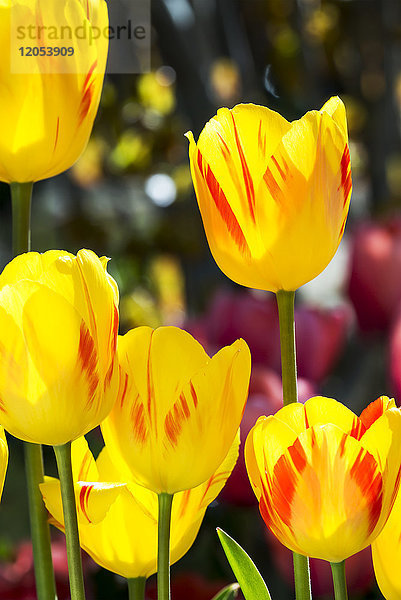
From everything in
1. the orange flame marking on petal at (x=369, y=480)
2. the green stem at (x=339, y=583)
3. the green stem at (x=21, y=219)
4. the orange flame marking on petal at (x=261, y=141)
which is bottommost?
the green stem at (x=339, y=583)

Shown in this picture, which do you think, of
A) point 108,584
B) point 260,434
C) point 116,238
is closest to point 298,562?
point 260,434

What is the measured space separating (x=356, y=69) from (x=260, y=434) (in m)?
1.06

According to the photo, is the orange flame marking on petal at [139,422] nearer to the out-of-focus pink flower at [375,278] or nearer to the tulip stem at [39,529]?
the tulip stem at [39,529]

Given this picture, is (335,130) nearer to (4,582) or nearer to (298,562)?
(298,562)

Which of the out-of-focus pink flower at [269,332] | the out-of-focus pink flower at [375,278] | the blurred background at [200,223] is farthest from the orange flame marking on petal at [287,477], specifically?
the out-of-focus pink flower at [375,278]

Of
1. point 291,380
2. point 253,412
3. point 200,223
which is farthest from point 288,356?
point 200,223

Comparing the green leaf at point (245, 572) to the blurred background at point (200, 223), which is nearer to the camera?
the green leaf at point (245, 572)

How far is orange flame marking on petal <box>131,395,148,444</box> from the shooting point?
171mm

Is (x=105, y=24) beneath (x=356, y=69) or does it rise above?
beneath

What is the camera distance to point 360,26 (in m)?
1.12

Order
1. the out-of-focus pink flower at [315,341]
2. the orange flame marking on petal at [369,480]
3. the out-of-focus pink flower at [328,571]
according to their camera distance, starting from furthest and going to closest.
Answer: the out-of-focus pink flower at [315,341] < the out-of-focus pink flower at [328,571] < the orange flame marking on petal at [369,480]

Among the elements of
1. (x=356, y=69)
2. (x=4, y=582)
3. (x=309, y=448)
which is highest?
(x=356, y=69)

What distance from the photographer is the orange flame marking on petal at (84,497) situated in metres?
0.17

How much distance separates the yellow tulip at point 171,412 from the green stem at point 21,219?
0.11ft
